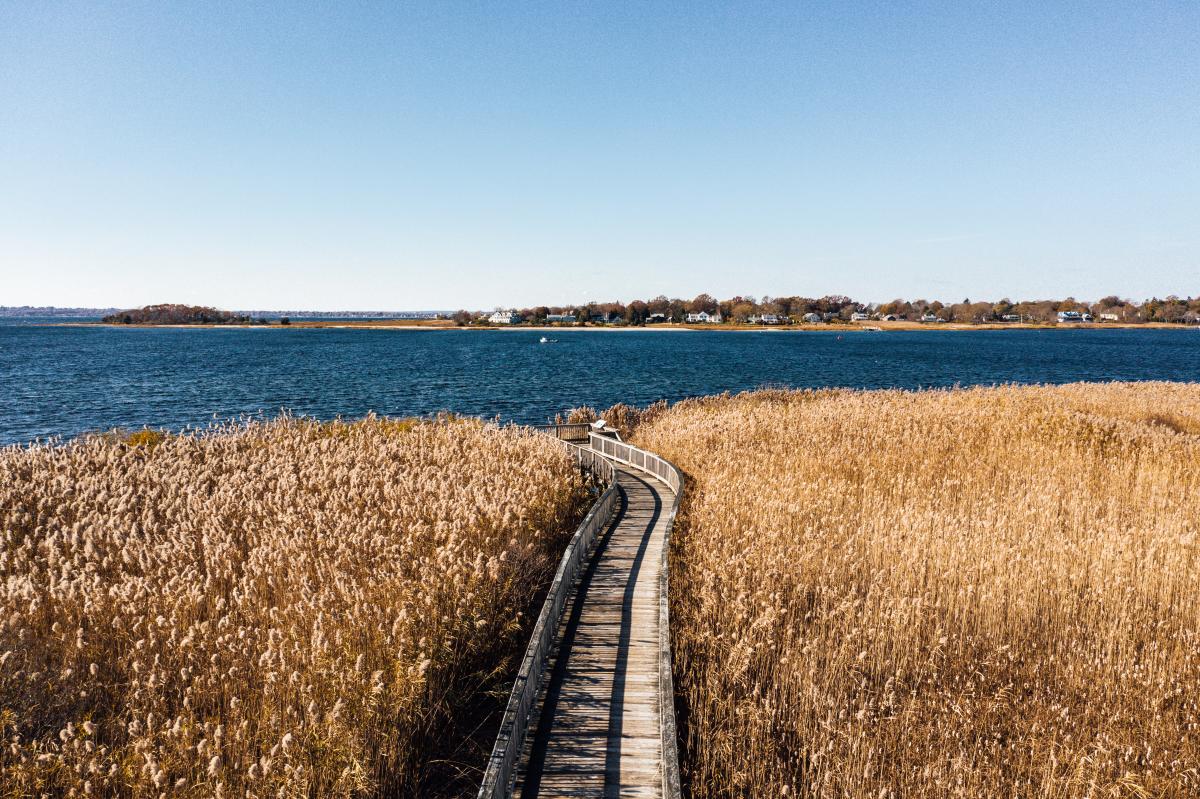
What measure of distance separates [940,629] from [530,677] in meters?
5.48

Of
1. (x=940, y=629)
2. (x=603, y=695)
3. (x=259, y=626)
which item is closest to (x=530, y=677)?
(x=603, y=695)

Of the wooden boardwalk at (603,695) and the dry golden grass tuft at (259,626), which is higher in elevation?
the dry golden grass tuft at (259,626)

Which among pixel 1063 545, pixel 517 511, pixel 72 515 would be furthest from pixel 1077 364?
pixel 72 515

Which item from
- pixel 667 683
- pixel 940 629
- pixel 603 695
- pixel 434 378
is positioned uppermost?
pixel 434 378

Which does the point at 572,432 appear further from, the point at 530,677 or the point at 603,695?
the point at 530,677

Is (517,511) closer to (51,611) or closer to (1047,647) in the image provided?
(51,611)

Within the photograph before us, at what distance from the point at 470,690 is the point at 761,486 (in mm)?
8582

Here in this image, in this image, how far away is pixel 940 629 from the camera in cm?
823

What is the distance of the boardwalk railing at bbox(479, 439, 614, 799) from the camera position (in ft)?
18.7

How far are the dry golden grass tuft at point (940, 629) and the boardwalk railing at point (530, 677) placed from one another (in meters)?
1.84

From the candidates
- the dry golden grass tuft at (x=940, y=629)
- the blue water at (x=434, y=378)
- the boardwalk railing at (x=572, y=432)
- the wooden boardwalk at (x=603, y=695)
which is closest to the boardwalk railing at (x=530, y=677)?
the wooden boardwalk at (x=603, y=695)

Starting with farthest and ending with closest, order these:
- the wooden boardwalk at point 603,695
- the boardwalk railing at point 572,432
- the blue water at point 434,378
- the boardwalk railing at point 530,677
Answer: the blue water at point 434,378 → the boardwalk railing at point 572,432 → the wooden boardwalk at point 603,695 → the boardwalk railing at point 530,677

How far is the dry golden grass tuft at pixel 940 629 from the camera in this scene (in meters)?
6.36

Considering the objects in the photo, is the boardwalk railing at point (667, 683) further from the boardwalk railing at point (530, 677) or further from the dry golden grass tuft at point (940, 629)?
the boardwalk railing at point (530, 677)
